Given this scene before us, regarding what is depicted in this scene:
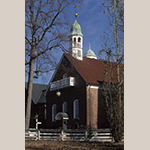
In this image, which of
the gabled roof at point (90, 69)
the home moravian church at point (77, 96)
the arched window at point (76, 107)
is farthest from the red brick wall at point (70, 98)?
the gabled roof at point (90, 69)

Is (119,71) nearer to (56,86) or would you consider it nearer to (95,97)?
(95,97)

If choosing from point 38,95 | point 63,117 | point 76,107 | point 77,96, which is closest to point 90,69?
point 77,96

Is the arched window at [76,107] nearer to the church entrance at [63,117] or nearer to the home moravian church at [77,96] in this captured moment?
the home moravian church at [77,96]

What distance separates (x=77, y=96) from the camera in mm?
25797

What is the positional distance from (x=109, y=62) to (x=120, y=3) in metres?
3.51

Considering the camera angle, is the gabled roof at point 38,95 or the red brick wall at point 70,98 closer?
the red brick wall at point 70,98

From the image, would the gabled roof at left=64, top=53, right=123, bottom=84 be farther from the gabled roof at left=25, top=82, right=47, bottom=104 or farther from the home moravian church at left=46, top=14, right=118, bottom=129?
the gabled roof at left=25, top=82, right=47, bottom=104

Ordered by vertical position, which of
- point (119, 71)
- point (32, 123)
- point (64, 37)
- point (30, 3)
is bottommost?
Result: point (32, 123)

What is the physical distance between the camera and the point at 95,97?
25016mm

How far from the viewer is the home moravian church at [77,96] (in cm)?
2450

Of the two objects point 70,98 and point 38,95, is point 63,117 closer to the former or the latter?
point 70,98

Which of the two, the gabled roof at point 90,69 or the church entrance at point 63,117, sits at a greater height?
the gabled roof at point 90,69

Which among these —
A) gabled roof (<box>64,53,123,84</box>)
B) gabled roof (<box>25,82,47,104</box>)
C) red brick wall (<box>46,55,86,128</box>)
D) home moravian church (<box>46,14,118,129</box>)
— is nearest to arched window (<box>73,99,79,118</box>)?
home moravian church (<box>46,14,118,129</box>)

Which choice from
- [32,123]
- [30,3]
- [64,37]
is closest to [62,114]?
[32,123]
